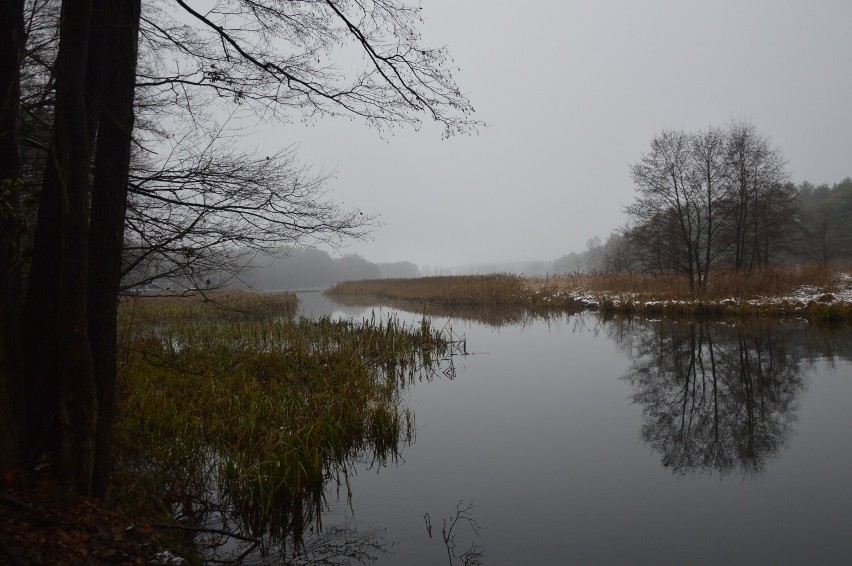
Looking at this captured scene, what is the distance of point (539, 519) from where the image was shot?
4.30 m

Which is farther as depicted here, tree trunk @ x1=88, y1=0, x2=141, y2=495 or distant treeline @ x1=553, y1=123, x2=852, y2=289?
distant treeline @ x1=553, y1=123, x2=852, y2=289

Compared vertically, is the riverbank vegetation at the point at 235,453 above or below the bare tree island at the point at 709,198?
below

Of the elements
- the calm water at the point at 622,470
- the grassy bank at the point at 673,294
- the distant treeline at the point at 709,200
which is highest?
the distant treeline at the point at 709,200

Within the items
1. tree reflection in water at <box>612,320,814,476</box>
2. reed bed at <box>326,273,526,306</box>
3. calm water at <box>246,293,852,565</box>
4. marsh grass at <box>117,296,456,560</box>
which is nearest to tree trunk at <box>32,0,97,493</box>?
marsh grass at <box>117,296,456,560</box>

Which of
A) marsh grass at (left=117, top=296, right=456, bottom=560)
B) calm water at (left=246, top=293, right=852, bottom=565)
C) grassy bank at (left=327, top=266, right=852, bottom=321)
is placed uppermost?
grassy bank at (left=327, top=266, right=852, bottom=321)

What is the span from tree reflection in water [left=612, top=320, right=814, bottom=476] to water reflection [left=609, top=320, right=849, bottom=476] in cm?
1

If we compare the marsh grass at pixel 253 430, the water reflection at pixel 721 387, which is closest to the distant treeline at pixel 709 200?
the water reflection at pixel 721 387

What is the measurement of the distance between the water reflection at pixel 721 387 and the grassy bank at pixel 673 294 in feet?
7.59

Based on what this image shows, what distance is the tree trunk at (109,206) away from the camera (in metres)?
3.00

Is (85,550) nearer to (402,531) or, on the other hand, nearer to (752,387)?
(402,531)

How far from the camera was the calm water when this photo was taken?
3854 millimetres

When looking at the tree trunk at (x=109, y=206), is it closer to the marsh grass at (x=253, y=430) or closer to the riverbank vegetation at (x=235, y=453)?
the riverbank vegetation at (x=235, y=453)

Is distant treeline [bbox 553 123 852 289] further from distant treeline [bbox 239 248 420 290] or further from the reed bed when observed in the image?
distant treeline [bbox 239 248 420 290]

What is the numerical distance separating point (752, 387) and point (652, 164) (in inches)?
603
